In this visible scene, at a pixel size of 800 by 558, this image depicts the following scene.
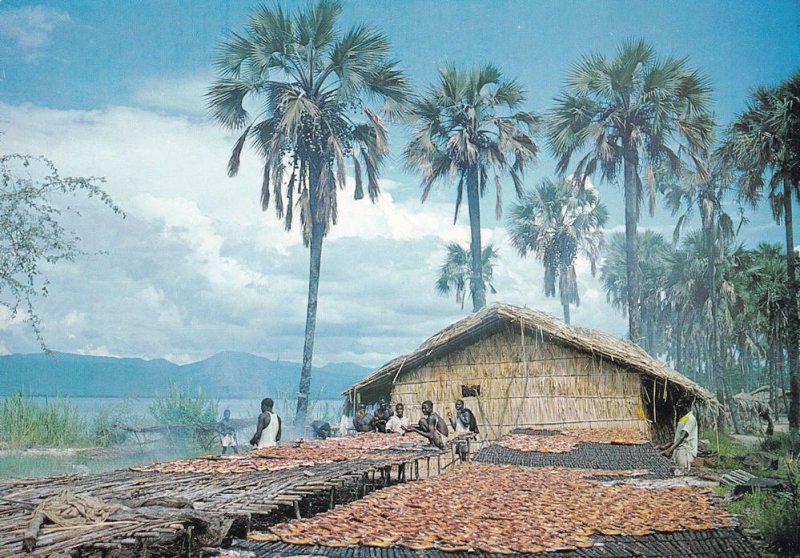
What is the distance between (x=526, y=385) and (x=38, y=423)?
11611 millimetres

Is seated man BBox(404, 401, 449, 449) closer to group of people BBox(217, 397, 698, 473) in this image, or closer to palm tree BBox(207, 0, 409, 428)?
group of people BBox(217, 397, 698, 473)

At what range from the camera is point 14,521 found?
16.6ft

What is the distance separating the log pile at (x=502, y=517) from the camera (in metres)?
5.47

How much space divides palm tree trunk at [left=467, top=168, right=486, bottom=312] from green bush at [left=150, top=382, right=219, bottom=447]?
8561 millimetres

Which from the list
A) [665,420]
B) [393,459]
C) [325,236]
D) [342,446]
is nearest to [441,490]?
[393,459]

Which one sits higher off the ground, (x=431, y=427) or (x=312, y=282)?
(x=312, y=282)

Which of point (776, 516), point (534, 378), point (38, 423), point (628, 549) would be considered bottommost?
point (776, 516)

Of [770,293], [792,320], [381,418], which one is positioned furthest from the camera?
[770,293]

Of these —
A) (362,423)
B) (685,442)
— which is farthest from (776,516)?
(362,423)

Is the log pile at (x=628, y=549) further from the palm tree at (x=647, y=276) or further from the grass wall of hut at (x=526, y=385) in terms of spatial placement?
the palm tree at (x=647, y=276)

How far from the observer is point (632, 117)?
2142cm

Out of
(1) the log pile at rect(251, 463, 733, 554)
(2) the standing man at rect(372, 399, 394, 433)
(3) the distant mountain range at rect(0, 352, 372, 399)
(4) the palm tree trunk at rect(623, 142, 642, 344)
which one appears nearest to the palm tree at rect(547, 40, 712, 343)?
(4) the palm tree trunk at rect(623, 142, 642, 344)

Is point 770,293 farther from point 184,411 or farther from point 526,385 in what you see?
point 184,411

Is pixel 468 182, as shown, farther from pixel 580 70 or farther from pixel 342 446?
pixel 342 446
